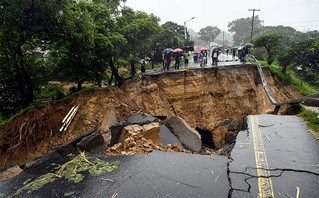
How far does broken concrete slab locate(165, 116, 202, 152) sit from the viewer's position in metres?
8.38

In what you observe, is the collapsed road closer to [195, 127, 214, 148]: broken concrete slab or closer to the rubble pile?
the rubble pile

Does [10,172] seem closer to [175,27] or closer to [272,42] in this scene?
[272,42]

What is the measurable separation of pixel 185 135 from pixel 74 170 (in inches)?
229

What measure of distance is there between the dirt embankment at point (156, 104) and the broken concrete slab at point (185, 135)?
4.50m

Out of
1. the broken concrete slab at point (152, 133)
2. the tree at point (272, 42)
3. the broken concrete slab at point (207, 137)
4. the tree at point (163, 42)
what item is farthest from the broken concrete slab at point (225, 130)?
the tree at point (272, 42)

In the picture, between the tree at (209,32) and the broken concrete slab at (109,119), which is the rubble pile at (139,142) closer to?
the broken concrete slab at (109,119)

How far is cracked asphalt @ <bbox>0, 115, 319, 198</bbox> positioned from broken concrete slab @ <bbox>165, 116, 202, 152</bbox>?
3655 mm

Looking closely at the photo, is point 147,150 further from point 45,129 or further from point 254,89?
point 254,89

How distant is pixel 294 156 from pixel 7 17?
1113 cm

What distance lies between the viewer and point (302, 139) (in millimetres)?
4828

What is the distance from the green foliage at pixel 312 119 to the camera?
5350 millimetres

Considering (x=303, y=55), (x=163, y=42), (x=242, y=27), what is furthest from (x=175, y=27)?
(x=242, y=27)

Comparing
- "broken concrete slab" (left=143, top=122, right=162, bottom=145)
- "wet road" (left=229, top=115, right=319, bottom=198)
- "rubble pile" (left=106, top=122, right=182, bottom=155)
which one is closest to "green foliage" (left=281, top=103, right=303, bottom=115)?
"wet road" (left=229, top=115, right=319, bottom=198)

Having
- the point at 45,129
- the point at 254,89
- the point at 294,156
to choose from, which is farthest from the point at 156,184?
the point at 254,89
